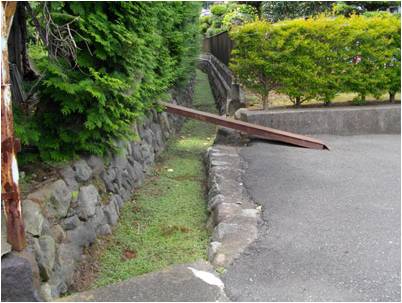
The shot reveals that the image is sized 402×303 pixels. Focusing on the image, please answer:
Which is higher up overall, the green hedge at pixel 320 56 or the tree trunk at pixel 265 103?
the green hedge at pixel 320 56

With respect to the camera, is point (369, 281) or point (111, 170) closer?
point (369, 281)

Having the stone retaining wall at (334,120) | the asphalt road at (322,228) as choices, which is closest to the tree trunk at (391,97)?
the stone retaining wall at (334,120)

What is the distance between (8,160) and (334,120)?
22.6 ft

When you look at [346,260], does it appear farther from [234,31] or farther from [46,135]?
[234,31]

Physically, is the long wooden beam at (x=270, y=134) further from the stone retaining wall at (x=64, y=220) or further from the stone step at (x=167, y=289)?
the stone step at (x=167, y=289)

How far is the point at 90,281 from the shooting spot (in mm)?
4246

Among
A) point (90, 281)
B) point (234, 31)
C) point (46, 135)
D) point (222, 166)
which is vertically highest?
point (234, 31)

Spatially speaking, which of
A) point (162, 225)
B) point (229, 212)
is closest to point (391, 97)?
point (229, 212)

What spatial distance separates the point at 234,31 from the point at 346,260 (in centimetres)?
608

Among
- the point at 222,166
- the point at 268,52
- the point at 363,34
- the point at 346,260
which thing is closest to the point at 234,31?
the point at 268,52

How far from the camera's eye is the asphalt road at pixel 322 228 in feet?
11.8

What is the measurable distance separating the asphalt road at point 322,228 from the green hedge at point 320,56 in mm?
1808

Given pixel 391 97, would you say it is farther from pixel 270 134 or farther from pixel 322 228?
pixel 322 228

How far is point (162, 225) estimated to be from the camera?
541 cm
